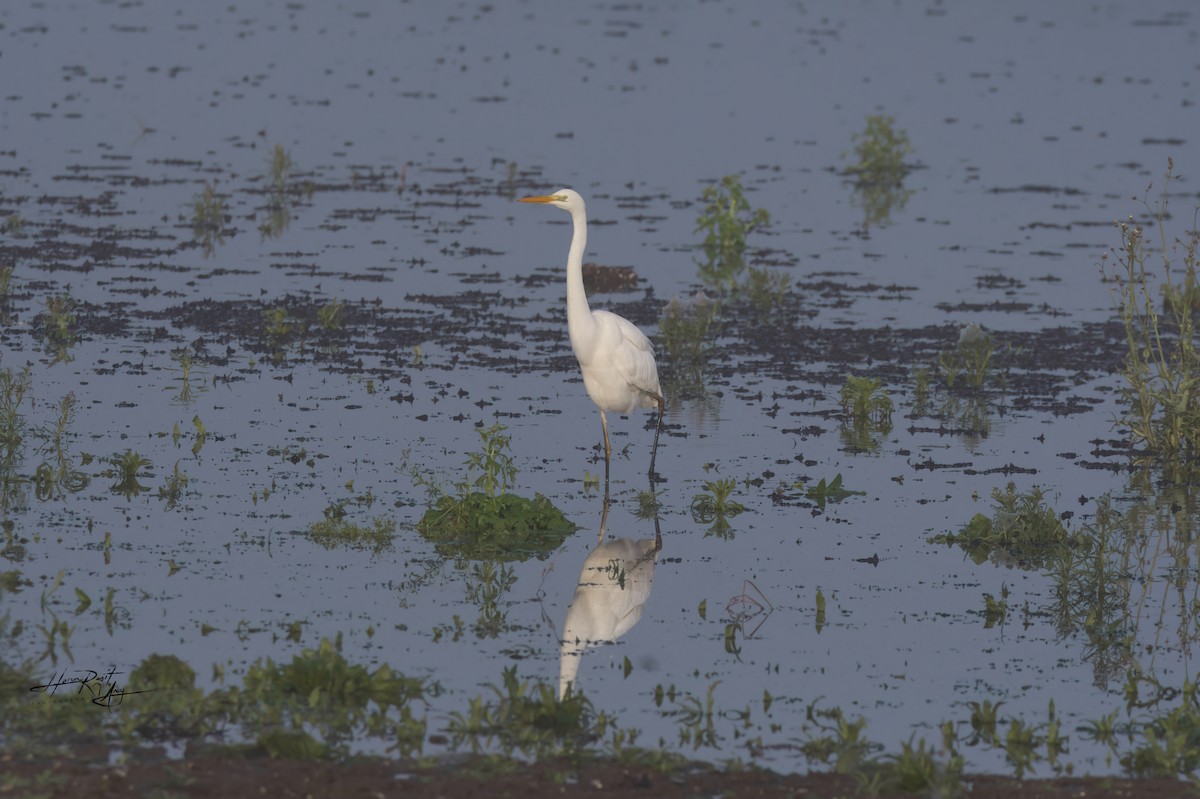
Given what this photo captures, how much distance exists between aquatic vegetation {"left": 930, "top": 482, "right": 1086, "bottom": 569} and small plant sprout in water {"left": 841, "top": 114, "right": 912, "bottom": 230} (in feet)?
54.2

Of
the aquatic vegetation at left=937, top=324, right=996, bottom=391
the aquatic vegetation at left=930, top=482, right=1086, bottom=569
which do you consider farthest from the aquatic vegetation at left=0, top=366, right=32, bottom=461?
the aquatic vegetation at left=937, top=324, right=996, bottom=391

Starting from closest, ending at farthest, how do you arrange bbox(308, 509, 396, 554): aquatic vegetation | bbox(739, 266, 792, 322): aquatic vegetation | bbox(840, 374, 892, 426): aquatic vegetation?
bbox(308, 509, 396, 554): aquatic vegetation
bbox(840, 374, 892, 426): aquatic vegetation
bbox(739, 266, 792, 322): aquatic vegetation

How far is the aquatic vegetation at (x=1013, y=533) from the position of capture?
12.6 meters

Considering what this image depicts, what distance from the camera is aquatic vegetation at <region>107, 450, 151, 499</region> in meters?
12.9

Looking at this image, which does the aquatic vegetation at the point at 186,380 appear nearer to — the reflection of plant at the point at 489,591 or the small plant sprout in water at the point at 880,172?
the reflection of plant at the point at 489,591

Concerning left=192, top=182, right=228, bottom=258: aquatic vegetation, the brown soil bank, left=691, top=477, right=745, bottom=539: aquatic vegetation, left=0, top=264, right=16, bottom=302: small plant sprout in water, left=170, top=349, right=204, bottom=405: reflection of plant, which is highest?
left=192, top=182, right=228, bottom=258: aquatic vegetation

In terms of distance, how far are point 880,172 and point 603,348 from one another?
18.6 metres

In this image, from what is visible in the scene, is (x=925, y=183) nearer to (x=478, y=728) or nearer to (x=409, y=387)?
(x=409, y=387)

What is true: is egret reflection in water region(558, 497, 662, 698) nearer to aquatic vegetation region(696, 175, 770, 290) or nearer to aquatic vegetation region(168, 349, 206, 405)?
aquatic vegetation region(168, 349, 206, 405)

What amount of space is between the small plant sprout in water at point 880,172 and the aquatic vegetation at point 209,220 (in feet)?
33.3

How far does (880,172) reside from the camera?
31766mm

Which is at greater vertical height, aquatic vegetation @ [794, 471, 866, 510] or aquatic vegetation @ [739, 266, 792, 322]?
aquatic vegetation @ [739, 266, 792, 322]

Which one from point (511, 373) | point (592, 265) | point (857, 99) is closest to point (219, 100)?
point (857, 99)

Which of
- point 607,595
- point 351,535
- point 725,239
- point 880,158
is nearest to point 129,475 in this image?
point 351,535
